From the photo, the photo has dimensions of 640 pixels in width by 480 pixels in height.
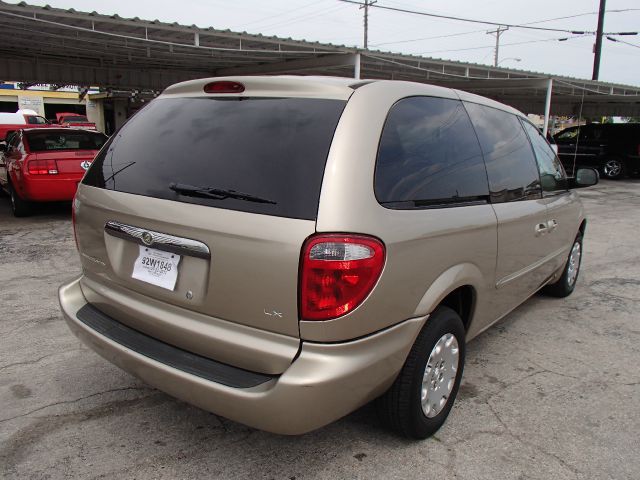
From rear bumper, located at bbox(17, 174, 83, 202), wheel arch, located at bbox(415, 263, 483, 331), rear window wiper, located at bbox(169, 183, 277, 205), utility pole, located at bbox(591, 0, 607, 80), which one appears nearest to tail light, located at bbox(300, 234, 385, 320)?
rear window wiper, located at bbox(169, 183, 277, 205)

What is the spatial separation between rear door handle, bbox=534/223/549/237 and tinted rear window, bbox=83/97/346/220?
197 centimetres

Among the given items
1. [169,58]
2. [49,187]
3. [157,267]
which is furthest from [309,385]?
[169,58]

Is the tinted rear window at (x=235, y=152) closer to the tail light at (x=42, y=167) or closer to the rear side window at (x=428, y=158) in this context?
the rear side window at (x=428, y=158)

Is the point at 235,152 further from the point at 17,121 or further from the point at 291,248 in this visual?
the point at 17,121

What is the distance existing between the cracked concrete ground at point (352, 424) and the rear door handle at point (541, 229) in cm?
87

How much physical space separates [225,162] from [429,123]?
41.3 inches

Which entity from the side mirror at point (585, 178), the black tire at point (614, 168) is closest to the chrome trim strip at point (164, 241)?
the side mirror at point (585, 178)

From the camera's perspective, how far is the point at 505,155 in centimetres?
318

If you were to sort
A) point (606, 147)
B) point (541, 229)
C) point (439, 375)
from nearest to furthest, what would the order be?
point (439, 375) → point (541, 229) → point (606, 147)

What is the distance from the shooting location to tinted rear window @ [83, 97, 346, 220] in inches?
77.3

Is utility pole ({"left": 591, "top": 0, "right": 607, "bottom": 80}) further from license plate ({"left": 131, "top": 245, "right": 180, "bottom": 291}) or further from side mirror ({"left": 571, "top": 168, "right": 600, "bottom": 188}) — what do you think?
license plate ({"left": 131, "top": 245, "right": 180, "bottom": 291})

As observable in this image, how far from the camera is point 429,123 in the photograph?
8.25ft

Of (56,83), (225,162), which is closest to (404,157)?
(225,162)

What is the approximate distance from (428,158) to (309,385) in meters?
1.22
